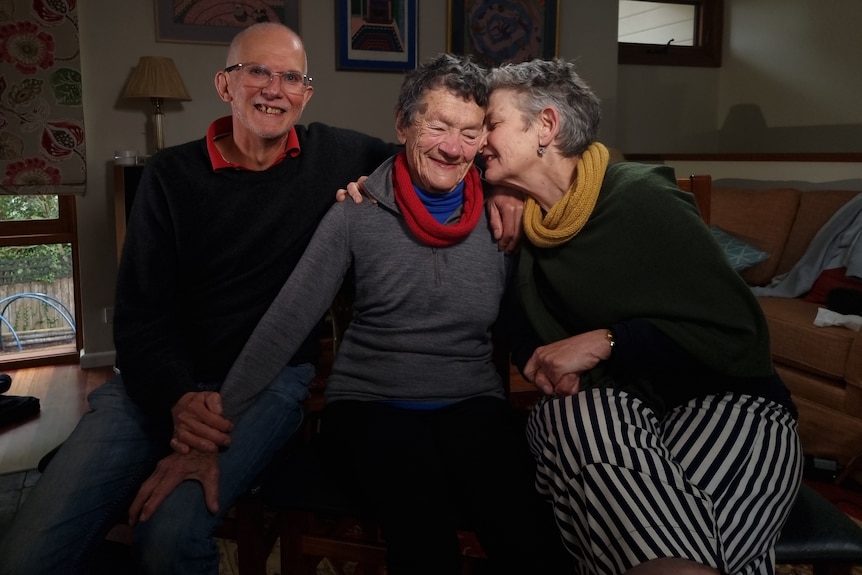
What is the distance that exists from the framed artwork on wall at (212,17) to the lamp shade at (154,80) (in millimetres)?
231

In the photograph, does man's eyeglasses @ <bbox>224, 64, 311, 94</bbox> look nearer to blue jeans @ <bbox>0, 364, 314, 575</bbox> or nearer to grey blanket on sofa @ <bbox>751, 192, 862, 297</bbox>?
blue jeans @ <bbox>0, 364, 314, 575</bbox>

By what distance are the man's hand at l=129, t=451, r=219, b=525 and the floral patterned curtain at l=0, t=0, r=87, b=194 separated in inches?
109

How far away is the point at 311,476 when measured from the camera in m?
1.36

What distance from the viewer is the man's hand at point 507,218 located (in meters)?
1.49

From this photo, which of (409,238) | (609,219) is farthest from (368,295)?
(609,219)

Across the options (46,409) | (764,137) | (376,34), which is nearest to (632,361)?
(46,409)

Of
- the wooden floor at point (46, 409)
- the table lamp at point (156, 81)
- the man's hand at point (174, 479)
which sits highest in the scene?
the table lamp at point (156, 81)

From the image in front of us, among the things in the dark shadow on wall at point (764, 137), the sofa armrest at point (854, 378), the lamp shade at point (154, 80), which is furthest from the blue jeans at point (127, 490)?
the dark shadow on wall at point (764, 137)

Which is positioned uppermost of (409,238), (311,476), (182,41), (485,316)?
(182,41)

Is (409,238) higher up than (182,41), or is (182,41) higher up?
(182,41)

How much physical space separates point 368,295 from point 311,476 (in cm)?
38

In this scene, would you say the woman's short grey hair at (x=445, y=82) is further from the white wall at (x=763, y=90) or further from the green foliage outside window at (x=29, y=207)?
the white wall at (x=763, y=90)

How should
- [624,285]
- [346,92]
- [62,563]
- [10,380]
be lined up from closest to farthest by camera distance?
[62,563], [624,285], [10,380], [346,92]

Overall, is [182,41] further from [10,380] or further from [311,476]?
[311,476]
